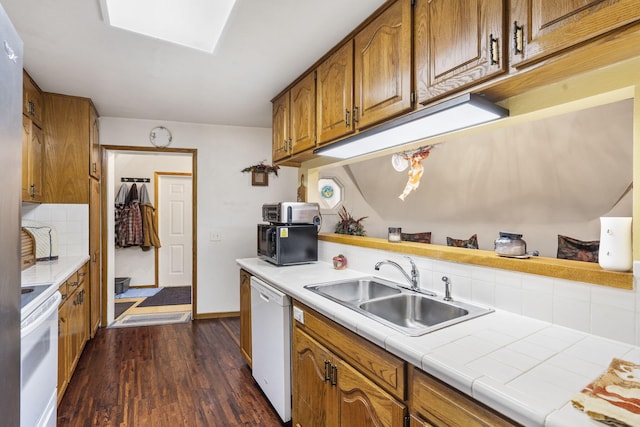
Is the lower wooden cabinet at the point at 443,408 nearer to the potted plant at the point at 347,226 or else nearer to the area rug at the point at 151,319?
the potted plant at the point at 347,226

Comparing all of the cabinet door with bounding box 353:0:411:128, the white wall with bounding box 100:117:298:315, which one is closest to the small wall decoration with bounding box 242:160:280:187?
the white wall with bounding box 100:117:298:315

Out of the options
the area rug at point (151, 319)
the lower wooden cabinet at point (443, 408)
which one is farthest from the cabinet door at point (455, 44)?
the area rug at point (151, 319)

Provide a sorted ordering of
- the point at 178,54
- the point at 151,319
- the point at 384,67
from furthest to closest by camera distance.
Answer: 1. the point at 151,319
2. the point at 178,54
3. the point at 384,67

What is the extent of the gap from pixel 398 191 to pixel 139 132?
122 inches

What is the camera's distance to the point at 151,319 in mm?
3857

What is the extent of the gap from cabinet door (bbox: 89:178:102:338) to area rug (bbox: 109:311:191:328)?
270 mm

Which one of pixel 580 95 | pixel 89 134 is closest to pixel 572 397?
pixel 580 95

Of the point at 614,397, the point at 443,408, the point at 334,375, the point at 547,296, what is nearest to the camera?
the point at 614,397

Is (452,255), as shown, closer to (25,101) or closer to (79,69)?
(79,69)

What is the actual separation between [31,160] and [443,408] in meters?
3.29

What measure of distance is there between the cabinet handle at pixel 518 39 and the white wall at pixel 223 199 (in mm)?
3308

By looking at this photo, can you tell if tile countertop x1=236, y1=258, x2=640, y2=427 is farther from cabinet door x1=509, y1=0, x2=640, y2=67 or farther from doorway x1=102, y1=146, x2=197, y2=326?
doorway x1=102, y1=146, x2=197, y2=326

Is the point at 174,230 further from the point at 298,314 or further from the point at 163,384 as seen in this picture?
the point at 298,314

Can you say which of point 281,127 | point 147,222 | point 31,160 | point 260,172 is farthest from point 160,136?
point 147,222
